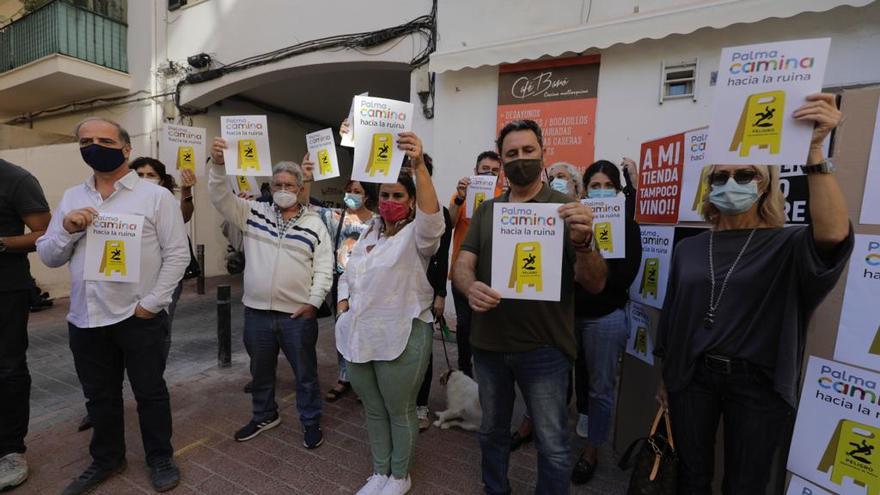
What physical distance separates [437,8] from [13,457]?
636cm

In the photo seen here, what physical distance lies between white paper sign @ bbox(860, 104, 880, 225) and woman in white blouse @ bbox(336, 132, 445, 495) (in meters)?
1.85

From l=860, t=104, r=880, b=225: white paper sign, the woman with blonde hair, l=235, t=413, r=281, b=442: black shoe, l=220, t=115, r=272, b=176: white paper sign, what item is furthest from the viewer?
l=235, t=413, r=281, b=442: black shoe

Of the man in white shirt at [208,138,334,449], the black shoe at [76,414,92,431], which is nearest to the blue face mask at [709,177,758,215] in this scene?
the man in white shirt at [208,138,334,449]

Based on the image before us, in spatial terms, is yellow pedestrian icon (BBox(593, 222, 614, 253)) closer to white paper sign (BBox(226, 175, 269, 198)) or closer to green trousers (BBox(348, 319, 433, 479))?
green trousers (BBox(348, 319, 433, 479))

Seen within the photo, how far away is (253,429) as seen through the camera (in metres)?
3.17

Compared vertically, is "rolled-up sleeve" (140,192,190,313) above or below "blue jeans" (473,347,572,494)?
above

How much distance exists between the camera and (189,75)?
28.6ft

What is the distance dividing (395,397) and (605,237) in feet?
4.97

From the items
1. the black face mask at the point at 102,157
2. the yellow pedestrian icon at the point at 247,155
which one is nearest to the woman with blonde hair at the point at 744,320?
the yellow pedestrian icon at the point at 247,155

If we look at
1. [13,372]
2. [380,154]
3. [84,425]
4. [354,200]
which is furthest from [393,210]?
[84,425]

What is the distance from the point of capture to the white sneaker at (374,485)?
97.0 inches

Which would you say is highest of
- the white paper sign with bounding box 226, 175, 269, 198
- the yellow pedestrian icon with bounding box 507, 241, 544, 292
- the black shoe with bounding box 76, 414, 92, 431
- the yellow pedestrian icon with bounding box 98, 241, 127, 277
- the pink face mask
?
the white paper sign with bounding box 226, 175, 269, 198

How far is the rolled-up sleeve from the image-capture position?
8.19ft

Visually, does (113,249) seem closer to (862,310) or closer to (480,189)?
(480,189)
